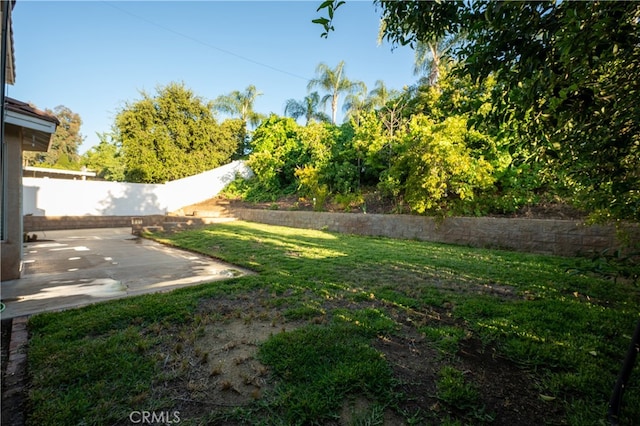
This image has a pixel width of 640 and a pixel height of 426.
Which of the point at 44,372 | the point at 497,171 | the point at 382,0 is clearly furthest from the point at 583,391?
the point at 497,171

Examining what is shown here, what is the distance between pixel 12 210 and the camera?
4059 millimetres

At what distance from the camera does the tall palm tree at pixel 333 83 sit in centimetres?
2036

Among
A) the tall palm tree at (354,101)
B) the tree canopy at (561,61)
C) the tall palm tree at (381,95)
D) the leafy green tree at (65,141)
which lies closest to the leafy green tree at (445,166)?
the tree canopy at (561,61)

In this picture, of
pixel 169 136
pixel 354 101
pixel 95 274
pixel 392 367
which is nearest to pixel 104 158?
pixel 169 136

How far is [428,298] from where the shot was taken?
10.9 feet

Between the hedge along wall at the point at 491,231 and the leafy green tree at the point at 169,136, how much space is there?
37.6ft

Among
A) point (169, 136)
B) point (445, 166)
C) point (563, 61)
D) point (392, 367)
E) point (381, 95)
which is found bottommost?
point (392, 367)

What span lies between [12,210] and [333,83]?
20.0m

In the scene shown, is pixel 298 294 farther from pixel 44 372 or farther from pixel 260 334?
pixel 44 372

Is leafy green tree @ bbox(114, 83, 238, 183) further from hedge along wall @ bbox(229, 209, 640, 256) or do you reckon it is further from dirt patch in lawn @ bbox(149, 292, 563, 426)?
dirt patch in lawn @ bbox(149, 292, 563, 426)

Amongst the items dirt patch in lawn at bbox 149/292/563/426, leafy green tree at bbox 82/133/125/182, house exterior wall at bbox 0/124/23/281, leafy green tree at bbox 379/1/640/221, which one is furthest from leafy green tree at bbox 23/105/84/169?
leafy green tree at bbox 379/1/640/221

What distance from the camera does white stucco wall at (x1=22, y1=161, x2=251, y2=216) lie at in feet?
38.6

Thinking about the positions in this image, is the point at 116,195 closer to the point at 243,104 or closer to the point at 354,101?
the point at 243,104

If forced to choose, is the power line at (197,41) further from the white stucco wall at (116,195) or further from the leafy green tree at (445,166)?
the leafy green tree at (445,166)
